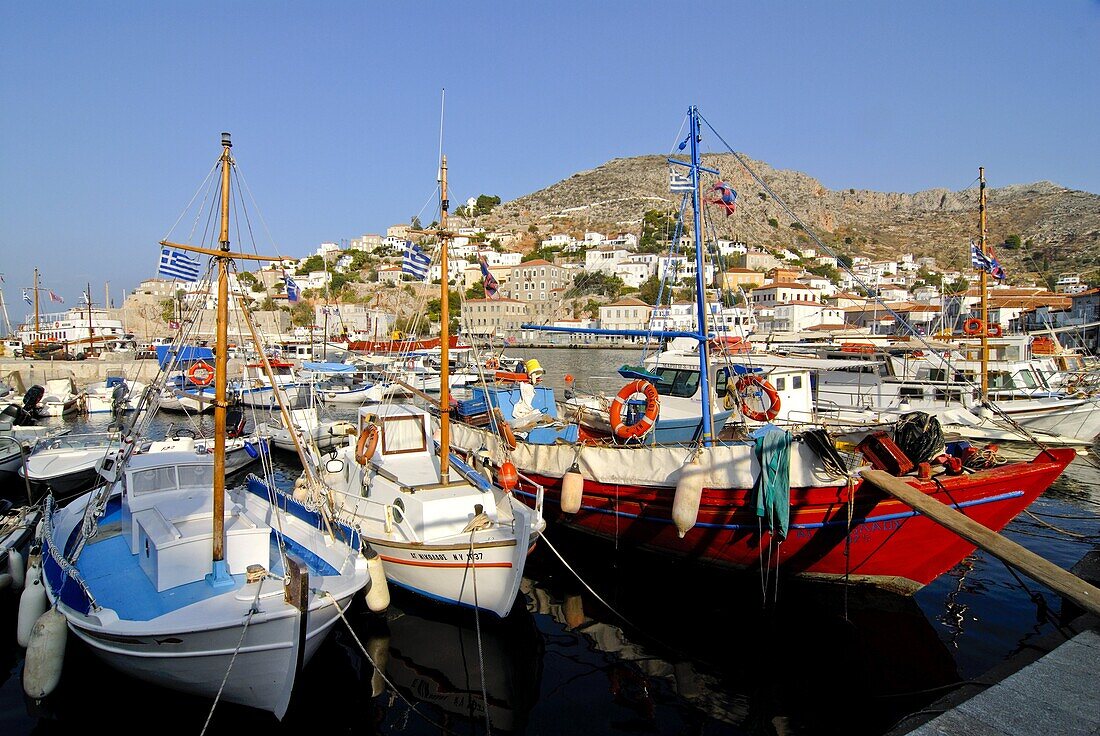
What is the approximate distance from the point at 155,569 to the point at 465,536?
14.6 ft

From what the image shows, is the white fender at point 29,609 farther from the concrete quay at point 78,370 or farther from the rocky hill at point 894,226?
the rocky hill at point 894,226

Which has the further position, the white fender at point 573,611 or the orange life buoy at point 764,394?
the orange life buoy at point 764,394

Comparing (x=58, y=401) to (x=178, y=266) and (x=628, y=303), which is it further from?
(x=628, y=303)

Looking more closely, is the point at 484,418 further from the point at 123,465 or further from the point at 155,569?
the point at 155,569

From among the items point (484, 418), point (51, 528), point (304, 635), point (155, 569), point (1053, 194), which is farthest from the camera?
point (1053, 194)

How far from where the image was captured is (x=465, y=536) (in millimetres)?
10102

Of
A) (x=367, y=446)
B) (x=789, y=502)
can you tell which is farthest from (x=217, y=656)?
(x=789, y=502)

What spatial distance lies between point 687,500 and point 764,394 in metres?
6.60

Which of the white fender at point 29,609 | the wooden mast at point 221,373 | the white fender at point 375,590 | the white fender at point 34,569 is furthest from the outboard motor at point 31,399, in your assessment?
the white fender at point 375,590

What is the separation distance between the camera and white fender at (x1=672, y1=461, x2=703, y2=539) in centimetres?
1073

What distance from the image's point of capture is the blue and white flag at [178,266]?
10.2m

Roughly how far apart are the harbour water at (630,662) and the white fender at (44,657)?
0.88 feet

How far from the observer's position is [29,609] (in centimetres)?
895

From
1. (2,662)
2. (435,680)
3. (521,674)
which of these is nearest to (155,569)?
(2,662)
